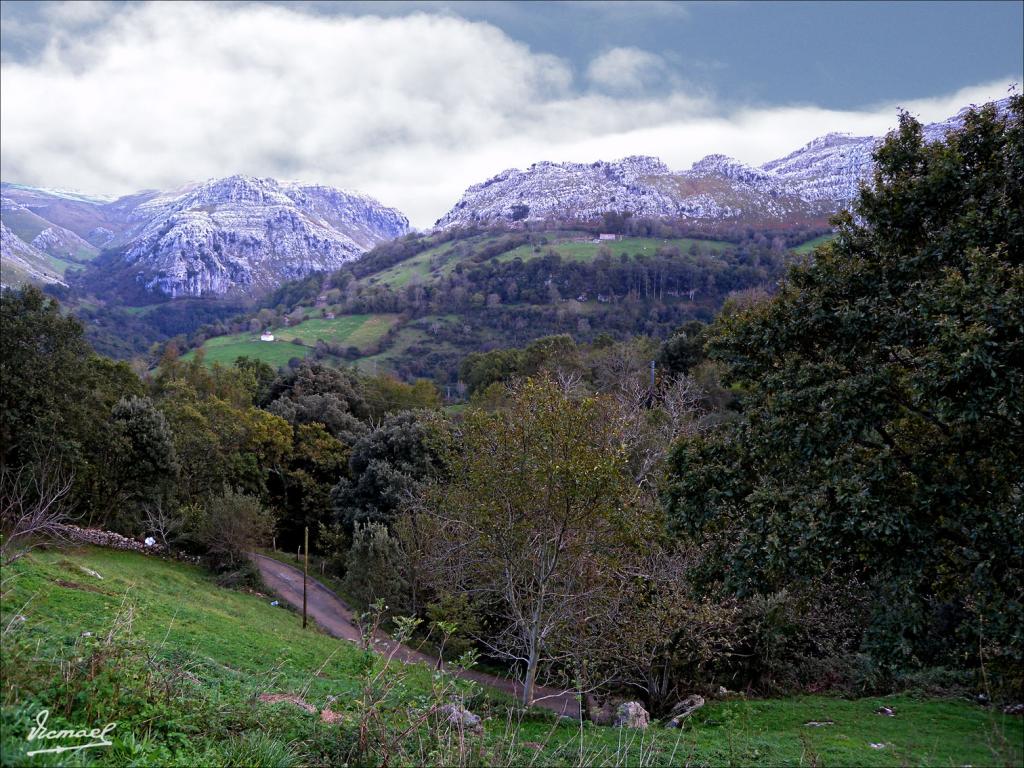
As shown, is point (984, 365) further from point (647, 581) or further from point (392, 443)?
point (392, 443)

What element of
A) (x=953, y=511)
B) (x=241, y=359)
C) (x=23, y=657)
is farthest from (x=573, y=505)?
(x=241, y=359)

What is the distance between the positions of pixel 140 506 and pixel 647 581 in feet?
97.9

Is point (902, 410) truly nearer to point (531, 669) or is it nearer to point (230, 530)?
point (531, 669)

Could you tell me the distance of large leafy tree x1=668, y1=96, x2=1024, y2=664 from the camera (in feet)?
27.2

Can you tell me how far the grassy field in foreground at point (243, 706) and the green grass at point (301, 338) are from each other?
306 ft

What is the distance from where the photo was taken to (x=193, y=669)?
1005 cm

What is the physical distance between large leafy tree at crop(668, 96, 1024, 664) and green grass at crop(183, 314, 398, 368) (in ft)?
354

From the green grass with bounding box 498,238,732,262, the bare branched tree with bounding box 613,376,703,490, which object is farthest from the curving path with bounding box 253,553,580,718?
the green grass with bounding box 498,238,732,262

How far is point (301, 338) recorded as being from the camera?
129750 millimetres

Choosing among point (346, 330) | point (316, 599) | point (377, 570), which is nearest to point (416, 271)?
point (346, 330)

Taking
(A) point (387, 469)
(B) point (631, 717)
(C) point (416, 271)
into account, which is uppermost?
(C) point (416, 271)

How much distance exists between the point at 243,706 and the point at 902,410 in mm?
10235

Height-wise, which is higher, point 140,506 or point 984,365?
point 984,365

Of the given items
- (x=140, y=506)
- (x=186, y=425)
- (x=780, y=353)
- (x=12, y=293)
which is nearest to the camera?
(x=780, y=353)
